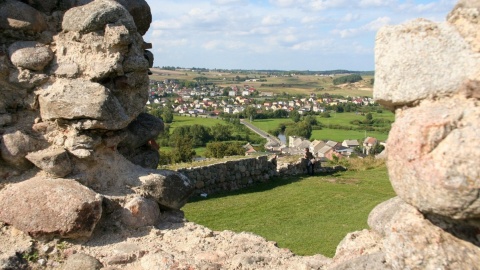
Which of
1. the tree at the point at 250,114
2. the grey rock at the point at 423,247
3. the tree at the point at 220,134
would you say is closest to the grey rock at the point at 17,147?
the grey rock at the point at 423,247

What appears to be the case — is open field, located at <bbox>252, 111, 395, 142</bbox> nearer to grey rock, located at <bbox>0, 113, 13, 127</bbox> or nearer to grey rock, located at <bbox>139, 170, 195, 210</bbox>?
grey rock, located at <bbox>139, 170, 195, 210</bbox>

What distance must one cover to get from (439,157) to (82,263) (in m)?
2.79

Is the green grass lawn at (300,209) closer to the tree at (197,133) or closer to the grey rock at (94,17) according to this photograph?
the grey rock at (94,17)

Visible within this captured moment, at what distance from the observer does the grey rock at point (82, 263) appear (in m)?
3.87

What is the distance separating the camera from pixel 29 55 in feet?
15.5

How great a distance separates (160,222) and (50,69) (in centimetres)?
182

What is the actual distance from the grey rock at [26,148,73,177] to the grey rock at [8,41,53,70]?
861mm

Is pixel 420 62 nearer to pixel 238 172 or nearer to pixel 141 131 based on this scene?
pixel 141 131

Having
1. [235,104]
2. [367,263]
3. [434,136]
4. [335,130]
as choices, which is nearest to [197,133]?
[335,130]

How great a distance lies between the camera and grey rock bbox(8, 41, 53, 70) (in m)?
4.71

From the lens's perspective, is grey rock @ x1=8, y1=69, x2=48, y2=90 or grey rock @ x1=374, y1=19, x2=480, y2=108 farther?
grey rock @ x1=8, y1=69, x2=48, y2=90

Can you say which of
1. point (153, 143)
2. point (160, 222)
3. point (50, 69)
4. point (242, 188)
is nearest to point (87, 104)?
point (50, 69)

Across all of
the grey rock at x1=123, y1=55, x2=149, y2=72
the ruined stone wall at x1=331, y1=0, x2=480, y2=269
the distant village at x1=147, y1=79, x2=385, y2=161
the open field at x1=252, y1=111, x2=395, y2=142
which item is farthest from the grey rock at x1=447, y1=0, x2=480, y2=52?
the open field at x1=252, y1=111, x2=395, y2=142

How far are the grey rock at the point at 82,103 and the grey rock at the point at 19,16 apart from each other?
62cm
